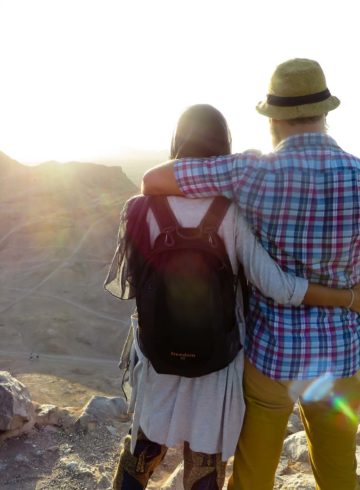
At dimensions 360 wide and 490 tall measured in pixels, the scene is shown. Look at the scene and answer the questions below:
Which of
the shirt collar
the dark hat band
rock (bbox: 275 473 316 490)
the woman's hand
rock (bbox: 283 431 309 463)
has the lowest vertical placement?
rock (bbox: 283 431 309 463)

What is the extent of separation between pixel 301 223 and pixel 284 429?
0.68 meters

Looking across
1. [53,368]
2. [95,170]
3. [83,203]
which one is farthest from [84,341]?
[95,170]

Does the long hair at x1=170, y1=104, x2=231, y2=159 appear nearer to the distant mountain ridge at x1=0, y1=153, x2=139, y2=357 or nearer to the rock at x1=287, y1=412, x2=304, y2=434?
the rock at x1=287, y1=412, x2=304, y2=434

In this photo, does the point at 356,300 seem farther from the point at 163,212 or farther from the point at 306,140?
the point at 163,212

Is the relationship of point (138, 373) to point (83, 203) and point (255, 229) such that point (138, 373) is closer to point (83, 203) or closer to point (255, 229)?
point (255, 229)

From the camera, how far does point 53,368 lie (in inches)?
323

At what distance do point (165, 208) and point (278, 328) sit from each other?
0.50 m

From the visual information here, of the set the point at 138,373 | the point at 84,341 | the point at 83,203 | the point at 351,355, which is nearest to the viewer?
the point at 351,355

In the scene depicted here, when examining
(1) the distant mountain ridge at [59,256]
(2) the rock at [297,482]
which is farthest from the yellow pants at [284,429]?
(1) the distant mountain ridge at [59,256]

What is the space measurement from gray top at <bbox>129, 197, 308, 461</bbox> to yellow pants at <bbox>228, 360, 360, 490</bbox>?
0.04 metres

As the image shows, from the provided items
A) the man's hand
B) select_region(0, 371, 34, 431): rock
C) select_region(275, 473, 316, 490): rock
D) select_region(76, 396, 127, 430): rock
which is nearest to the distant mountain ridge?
select_region(76, 396, 127, 430): rock

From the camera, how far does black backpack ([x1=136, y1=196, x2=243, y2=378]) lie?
154 centimetres

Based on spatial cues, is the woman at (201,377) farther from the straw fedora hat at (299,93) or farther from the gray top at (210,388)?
the straw fedora hat at (299,93)

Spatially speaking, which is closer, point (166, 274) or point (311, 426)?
point (166, 274)
